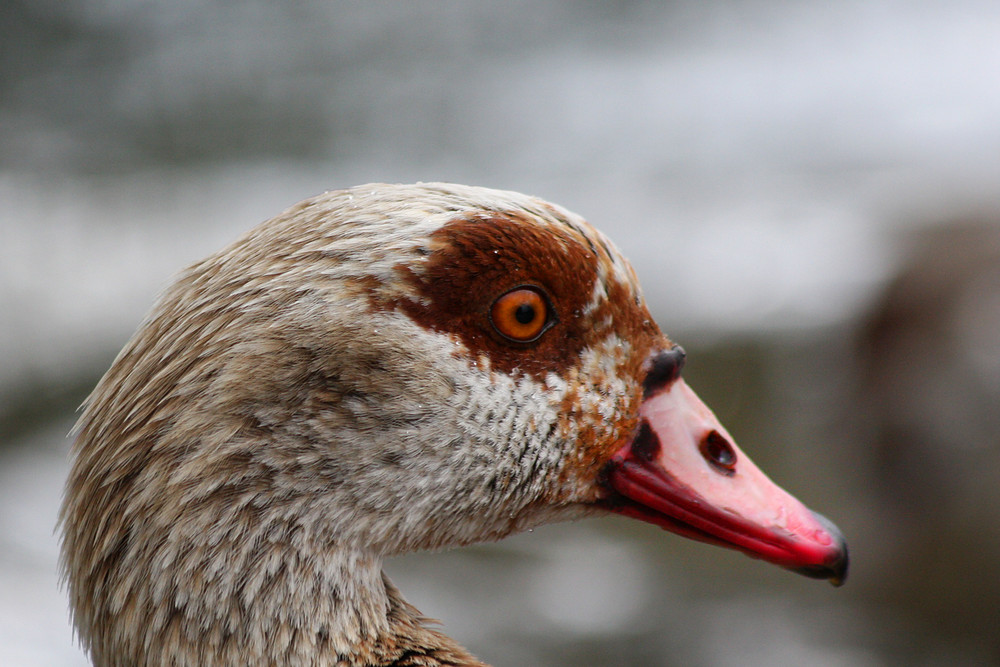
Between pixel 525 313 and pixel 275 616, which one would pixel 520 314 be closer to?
pixel 525 313

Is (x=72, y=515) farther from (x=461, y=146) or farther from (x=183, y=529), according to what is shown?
(x=461, y=146)

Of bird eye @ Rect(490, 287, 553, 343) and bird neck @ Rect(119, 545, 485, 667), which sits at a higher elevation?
bird eye @ Rect(490, 287, 553, 343)

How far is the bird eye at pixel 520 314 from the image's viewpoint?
1.77m

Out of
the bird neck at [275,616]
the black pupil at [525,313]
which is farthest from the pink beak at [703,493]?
the bird neck at [275,616]

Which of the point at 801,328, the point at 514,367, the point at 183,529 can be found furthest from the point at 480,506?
the point at 801,328

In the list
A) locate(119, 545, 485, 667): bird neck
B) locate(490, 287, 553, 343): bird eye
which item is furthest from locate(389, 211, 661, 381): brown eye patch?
locate(119, 545, 485, 667): bird neck

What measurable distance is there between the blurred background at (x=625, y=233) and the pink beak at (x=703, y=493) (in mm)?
1031

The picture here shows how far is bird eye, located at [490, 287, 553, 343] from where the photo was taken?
1771mm

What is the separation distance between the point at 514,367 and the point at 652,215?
30.5 ft

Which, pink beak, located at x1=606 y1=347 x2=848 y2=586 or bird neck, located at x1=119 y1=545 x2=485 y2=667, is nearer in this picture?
bird neck, located at x1=119 y1=545 x2=485 y2=667

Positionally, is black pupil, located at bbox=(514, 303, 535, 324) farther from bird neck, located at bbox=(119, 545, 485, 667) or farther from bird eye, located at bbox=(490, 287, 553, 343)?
bird neck, located at bbox=(119, 545, 485, 667)

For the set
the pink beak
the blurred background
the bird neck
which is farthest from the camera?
the blurred background

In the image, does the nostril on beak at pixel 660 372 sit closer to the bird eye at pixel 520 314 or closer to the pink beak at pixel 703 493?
the pink beak at pixel 703 493

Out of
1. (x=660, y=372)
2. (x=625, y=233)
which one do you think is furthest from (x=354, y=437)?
(x=625, y=233)
